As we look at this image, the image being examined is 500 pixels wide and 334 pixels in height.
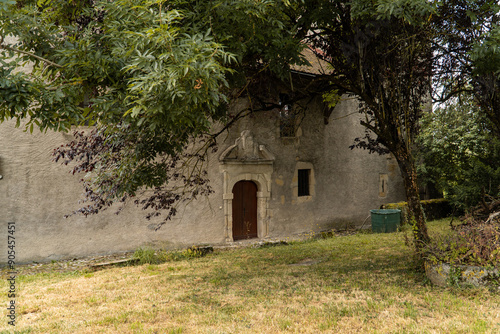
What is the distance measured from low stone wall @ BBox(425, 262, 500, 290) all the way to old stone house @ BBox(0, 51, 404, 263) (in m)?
4.99

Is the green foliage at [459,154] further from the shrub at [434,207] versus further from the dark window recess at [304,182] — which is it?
the dark window recess at [304,182]

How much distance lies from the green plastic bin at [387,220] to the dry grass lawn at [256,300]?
408cm

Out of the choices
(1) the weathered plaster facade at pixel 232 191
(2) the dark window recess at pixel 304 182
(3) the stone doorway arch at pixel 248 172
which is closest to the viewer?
(1) the weathered plaster facade at pixel 232 191

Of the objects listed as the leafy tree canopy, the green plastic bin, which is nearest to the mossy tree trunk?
the leafy tree canopy

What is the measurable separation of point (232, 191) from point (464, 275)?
7.42 meters

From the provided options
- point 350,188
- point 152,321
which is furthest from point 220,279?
point 350,188

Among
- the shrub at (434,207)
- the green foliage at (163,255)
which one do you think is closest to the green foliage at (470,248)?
the green foliage at (163,255)

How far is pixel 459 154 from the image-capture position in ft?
44.1

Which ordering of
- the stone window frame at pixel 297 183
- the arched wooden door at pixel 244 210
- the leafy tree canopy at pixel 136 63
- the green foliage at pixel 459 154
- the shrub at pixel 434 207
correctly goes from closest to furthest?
the leafy tree canopy at pixel 136 63, the arched wooden door at pixel 244 210, the green foliage at pixel 459 154, the stone window frame at pixel 297 183, the shrub at pixel 434 207

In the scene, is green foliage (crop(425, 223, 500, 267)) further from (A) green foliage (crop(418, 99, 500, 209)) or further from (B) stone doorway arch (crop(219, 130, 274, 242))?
(A) green foliage (crop(418, 99, 500, 209))

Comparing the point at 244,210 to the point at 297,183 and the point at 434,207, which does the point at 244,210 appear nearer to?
the point at 297,183

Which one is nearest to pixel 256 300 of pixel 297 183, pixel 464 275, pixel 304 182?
pixel 464 275

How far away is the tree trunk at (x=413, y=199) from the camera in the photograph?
576 cm

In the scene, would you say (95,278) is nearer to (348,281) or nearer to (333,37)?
(348,281)
